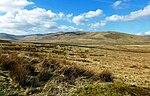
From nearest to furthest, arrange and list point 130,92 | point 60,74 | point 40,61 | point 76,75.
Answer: point 130,92 → point 60,74 → point 76,75 → point 40,61

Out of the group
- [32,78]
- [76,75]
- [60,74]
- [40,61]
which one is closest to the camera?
[32,78]

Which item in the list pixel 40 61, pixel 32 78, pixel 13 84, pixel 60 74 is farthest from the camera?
pixel 40 61

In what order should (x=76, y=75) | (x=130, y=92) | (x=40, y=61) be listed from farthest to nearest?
(x=40, y=61)
(x=76, y=75)
(x=130, y=92)

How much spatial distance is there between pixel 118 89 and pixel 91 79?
3888mm

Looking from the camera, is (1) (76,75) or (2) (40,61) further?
(2) (40,61)

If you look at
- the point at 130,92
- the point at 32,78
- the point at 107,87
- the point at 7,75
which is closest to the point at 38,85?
the point at 32,78

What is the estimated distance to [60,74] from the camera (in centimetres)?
1339

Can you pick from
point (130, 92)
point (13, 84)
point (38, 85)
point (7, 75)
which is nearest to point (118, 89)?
point (130, 92)

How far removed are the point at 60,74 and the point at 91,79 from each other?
5.02ft

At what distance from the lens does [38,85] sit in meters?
11.5

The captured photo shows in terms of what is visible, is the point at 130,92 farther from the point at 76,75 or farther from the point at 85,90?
the point at 76,75

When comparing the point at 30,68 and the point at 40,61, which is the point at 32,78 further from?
the point at 40,61

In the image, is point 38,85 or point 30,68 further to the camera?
point 30,68

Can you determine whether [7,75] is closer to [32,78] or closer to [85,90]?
[32,78]
